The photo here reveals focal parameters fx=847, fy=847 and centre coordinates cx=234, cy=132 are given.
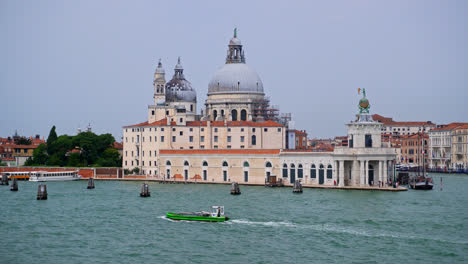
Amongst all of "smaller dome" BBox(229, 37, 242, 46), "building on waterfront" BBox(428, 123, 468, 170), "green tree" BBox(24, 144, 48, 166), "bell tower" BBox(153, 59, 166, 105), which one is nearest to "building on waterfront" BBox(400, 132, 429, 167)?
"building on waterfront" BBox(428, 123, 468, 170)

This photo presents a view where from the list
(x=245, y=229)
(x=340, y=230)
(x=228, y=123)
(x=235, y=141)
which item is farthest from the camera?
(x=228, y=123)

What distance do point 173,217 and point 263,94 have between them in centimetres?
4615

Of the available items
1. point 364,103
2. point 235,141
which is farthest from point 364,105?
point 235,141

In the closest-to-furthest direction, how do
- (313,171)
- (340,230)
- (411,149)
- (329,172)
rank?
(340,230)
(329,172)
(313,171)
(411,149)

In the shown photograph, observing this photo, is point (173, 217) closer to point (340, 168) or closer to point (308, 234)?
point (308, 234)

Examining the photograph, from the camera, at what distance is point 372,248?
3512 cm

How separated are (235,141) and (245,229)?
134 feet

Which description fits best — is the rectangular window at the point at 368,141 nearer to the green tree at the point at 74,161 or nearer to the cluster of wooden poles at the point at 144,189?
the cluster of wooden poles at the point at 144,189

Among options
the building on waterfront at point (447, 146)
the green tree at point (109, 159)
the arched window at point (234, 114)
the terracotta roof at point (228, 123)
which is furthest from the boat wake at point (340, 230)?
the building on waterfront at point (447, 146)

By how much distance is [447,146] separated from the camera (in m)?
114

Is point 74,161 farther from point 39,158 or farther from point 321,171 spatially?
point 321,171

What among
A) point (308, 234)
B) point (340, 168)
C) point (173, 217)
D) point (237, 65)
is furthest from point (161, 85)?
point (308, 234)

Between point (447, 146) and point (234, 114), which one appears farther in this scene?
point (447, 146)

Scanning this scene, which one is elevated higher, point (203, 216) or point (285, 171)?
point (285, 171)
